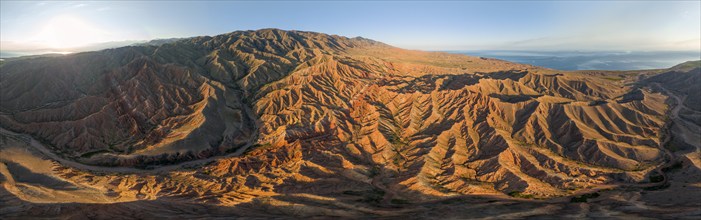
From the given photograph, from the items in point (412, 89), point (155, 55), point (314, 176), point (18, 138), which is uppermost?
point (155, 55)

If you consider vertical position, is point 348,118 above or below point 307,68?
below

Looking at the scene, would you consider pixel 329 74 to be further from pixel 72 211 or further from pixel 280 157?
pixel 72 211

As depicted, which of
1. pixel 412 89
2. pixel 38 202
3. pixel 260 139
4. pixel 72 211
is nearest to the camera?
pixel 72 211

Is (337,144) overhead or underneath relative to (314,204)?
overhead

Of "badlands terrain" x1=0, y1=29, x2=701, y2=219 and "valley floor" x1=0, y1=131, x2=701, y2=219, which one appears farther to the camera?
"badlands terrain" x1=0, y1=29, x2=701, y2=219

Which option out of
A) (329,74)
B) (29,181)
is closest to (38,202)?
(29,181)

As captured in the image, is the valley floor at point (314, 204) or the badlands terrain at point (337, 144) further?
the badlands terrain at point (337, 144)

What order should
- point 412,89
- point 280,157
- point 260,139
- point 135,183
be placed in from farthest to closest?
point 412,89 → point 260,139 → point 280,157 → point 135,183

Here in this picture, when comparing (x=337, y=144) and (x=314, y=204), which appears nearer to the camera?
(x=314, y=204)
